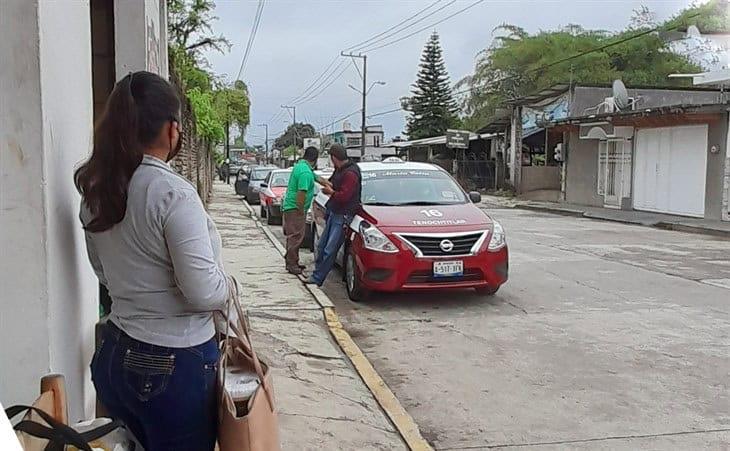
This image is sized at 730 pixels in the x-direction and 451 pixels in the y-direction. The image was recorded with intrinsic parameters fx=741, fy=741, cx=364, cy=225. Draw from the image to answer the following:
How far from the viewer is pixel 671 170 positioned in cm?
2345

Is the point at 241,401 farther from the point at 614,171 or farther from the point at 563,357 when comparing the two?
the point at 614,171

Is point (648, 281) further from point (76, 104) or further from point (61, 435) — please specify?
point (61, 435)

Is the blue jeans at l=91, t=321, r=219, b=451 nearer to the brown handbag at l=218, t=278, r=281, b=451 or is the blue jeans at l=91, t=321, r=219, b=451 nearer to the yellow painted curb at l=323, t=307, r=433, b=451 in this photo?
the brown handbag at l=218, t=278, r=281, b=451

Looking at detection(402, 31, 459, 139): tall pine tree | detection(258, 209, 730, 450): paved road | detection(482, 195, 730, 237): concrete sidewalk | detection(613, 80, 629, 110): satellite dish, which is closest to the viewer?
detection(258, 209, 730, 450): paved road

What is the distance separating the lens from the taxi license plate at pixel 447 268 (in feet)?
27.3

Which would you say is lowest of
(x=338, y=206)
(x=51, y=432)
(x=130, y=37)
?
(x=51, y=432)

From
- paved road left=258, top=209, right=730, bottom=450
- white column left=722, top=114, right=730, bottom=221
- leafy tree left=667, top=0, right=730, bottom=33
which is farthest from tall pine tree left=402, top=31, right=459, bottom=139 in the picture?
paved road left=258, top=209, right=730, bottom=450

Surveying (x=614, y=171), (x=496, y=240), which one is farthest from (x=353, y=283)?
(x=614, y=171)

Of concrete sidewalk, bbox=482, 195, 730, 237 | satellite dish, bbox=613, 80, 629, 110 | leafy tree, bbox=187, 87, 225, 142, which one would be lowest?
concrete sidewalk, bbox=482, 195, 730, 237

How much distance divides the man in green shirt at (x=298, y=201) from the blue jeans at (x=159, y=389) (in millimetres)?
7566

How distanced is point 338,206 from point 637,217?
16126 millimetres

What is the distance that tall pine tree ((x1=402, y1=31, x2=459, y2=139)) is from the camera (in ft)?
204

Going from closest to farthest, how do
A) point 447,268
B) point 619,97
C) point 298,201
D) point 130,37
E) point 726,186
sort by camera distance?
point 130,37 < point 447,268 < point 298,201 < point 726,186 < point 619,97

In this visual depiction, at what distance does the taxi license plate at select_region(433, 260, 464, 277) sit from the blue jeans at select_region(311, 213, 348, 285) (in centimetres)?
145
